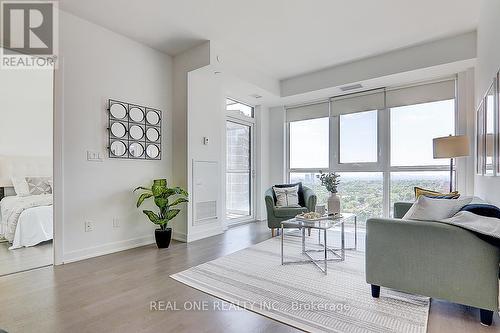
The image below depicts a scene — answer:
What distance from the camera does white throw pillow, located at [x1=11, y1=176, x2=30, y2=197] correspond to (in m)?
4.27

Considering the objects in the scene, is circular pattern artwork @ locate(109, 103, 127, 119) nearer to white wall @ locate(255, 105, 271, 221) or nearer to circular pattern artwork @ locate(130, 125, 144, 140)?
circular pattern artwork @ locate(130, 125, 144, 140)

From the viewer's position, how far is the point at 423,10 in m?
2.95

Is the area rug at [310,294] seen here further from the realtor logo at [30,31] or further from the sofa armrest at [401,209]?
the realtor logo at [30,31]

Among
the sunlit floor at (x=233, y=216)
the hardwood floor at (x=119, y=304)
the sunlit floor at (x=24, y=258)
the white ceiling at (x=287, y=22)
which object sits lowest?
the sunlit floor at (x=24, y=258)

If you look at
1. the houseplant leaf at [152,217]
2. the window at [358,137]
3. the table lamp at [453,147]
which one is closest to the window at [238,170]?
the houseplant leaf at [152,217]

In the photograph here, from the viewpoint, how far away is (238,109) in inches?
209

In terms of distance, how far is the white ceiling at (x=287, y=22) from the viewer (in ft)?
9.39

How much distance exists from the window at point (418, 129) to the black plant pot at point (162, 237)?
3798mm

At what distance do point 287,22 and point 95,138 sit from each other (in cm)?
276

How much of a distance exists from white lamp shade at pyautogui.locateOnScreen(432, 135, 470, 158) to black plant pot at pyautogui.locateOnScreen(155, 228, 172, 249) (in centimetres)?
368

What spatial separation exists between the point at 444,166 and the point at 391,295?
2.86 m

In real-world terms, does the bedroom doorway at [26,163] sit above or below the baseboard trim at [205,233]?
above

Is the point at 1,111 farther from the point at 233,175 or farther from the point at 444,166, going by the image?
the point at 444,166

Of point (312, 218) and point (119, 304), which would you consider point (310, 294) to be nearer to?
point (312, 218)
